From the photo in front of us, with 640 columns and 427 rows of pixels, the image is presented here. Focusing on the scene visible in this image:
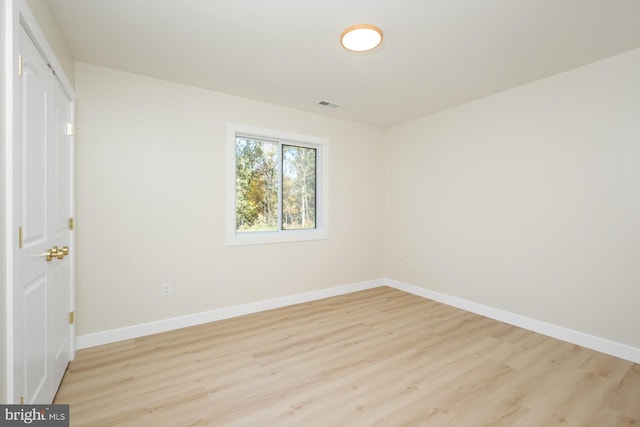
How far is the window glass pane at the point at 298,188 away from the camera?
3.96 metres

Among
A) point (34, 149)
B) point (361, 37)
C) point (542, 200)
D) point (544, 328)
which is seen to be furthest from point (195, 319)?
point (542, 200)

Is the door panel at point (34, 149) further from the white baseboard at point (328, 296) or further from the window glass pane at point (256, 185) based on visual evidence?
the window glass pane at point (256, 185)

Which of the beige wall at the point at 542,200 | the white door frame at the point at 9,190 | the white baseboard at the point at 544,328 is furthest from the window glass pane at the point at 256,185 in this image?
the white baseboard at the point at 544,328

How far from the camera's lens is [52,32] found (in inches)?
77.5

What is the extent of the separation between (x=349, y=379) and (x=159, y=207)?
2.39 metres

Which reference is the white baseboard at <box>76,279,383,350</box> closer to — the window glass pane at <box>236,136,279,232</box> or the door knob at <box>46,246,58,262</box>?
the window glass pane at <box>236,136,279,232</box>

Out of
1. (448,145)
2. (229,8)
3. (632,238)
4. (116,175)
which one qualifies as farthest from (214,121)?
(632,238)

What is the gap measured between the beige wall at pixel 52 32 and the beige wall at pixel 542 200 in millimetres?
3956

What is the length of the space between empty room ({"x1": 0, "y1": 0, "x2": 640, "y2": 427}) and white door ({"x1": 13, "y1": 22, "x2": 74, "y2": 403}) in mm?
20

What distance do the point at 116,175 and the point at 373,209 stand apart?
337cm

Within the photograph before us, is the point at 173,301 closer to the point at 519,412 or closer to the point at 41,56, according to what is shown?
the point at 41,56

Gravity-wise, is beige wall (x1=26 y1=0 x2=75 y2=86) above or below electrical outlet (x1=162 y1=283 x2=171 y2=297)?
above

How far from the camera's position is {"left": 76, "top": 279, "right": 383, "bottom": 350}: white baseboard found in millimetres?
2668

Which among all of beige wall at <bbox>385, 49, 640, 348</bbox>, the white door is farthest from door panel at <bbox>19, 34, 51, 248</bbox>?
beige wall at <bbox>385, 49, 640, 348</bbox>
